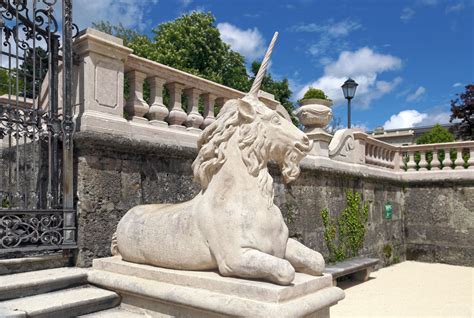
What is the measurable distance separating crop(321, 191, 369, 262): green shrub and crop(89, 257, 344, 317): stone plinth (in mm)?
4302

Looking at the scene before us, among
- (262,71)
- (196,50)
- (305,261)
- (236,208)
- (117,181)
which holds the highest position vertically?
(196,50)

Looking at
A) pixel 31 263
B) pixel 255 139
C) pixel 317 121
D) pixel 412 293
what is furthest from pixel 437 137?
pixel 31 263

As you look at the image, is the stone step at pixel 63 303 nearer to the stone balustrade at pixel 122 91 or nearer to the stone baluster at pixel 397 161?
the stone balustrade at pixel 122 91

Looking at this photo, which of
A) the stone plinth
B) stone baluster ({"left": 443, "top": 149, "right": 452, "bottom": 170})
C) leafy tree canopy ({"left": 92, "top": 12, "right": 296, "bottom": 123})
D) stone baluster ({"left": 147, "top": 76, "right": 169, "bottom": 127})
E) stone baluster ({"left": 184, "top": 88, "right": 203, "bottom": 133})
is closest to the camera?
the stone plinth

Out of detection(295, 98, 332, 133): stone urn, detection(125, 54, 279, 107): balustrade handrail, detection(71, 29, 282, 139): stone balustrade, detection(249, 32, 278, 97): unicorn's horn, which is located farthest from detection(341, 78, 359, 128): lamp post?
detection(249, 32, 278, 97): unicorn's horn

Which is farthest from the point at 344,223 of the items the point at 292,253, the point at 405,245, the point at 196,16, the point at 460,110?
the point at 460,110

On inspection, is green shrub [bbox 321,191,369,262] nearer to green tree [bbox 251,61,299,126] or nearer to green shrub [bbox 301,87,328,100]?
green shrub [bbox 301,87,328,100]

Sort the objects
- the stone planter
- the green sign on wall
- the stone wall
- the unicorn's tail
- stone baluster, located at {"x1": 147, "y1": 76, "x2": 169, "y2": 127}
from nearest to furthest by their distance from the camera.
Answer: the unicorn's tail → the stone wall → stone baluster, located at {"x1": 147, "y1": 76, "x2": 169, "y2": 127} → the stone planter → the green sign on wall

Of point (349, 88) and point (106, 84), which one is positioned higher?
point (349, 88)

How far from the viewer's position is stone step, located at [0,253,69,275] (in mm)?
3031

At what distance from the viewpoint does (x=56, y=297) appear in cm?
278

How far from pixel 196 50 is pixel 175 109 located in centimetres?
1263

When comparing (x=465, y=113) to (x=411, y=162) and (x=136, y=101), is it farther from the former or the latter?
(x=136, y=101)

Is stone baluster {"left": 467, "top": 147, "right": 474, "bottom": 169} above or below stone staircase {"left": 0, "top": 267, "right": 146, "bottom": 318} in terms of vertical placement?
above
